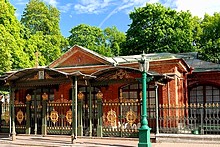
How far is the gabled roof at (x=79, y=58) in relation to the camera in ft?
71.7

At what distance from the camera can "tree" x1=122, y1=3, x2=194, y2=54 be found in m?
36.6

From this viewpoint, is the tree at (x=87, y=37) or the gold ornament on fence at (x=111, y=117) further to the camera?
the tree at (x=87, y=37)

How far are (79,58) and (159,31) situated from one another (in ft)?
52.8

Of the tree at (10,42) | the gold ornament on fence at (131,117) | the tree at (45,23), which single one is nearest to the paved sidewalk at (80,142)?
the gold ornament on fence at (131,117)

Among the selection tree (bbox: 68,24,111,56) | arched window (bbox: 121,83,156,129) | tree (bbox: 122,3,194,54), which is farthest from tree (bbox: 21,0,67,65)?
arched window (bbox: 121,83,156,129)

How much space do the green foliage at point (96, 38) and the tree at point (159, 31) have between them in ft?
39.1

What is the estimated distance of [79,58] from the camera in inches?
889

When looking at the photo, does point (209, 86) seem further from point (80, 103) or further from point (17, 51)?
point (17, 51)

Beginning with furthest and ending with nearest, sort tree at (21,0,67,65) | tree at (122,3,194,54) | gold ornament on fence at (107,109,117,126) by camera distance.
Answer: tree at (21,0,67,65) < tree at (122,3,194,54) < gold ornament on fence at (107,109,117,126)

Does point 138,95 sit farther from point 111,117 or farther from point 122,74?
point 122,74

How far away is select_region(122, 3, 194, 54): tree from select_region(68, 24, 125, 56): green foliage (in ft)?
39.1

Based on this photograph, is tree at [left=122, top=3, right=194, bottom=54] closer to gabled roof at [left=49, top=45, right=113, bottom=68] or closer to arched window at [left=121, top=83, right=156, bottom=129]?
gabled roof at [left=49, top=45, right=113, bottom=68]

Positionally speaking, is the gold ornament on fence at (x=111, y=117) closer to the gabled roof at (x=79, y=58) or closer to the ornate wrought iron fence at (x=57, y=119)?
the ornate wrought iron fence at (x=57, y=119)

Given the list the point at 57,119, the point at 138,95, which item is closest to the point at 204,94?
the point at 138,95
